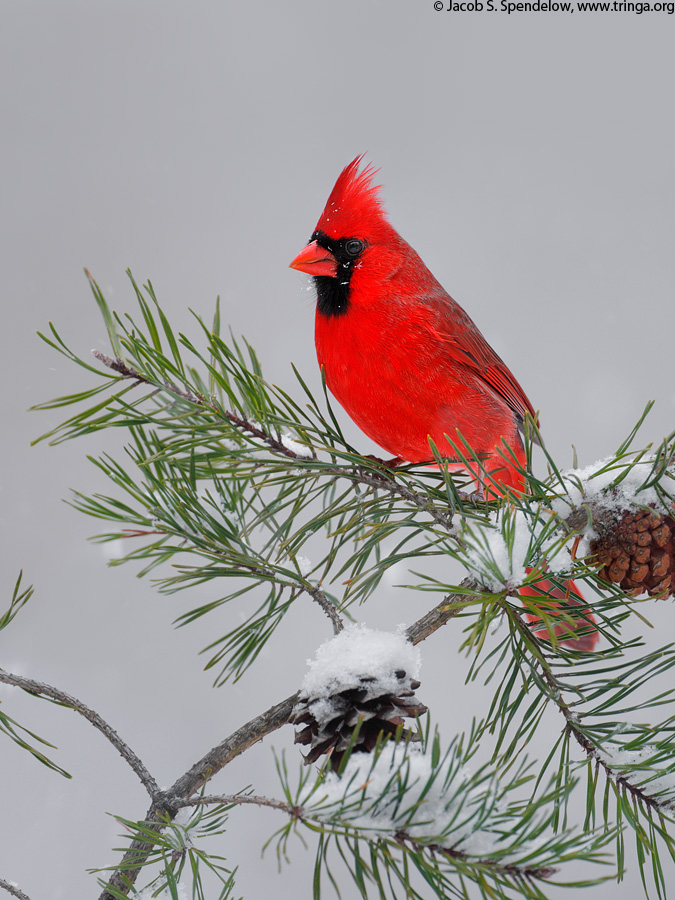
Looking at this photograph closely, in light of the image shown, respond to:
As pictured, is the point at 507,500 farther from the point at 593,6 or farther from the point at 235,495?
the point at 593,6

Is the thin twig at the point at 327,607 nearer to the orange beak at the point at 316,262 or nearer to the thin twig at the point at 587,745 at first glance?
the thin twig at the point at 587,745

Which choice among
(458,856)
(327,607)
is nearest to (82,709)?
(327,607)

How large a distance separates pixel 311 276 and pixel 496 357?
0.39 metres

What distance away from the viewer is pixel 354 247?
130cm

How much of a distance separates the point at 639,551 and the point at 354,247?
0.76 metres

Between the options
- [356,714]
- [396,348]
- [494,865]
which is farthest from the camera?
[396,348]

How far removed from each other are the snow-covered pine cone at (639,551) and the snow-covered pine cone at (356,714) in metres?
0.24

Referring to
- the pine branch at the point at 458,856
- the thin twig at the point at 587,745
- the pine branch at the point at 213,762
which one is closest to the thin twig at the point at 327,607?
the pine branch at the point at 213,762

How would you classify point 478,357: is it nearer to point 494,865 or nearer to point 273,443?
point 273,443

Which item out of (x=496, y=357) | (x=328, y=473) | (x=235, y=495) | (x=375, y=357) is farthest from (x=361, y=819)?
(x=496, y=357)

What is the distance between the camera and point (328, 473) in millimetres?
841

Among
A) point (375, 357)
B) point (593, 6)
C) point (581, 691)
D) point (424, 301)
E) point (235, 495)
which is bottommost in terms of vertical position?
point (581, 691)

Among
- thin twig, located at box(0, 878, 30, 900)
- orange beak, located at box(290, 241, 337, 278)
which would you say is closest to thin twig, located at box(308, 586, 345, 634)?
thin twig, located at box(0, 878, 30, 900)

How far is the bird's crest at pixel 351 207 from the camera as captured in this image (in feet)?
4.32
